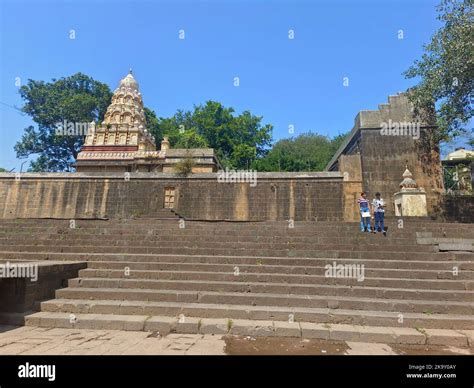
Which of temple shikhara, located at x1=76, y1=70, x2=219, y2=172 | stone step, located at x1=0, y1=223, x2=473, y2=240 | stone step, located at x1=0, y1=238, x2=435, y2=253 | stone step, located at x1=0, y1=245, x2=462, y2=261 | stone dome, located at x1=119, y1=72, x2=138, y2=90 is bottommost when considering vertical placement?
stone step, located at x1=0, y1=245, x2=462, y2=261

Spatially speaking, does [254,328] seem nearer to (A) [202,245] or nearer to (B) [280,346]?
(B) [280,346]

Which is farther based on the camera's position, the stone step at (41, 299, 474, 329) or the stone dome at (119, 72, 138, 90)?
the stone dome at (119, 72, 138, 90)

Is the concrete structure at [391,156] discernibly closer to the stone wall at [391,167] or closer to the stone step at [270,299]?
the stone wall at [391,167]

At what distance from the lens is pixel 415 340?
4.28 metres

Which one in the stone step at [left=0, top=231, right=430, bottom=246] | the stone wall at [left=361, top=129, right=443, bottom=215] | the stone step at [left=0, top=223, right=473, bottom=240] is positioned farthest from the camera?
the stone wall at [left=361, top=129, right=443, bottom=215]

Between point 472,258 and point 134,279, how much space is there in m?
7.58

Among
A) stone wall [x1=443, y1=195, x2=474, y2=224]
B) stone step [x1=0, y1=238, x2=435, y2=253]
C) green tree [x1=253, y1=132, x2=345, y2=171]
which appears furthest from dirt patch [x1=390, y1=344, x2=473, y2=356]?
green tree [x1=253, y1=132, x2=345, y2=171]

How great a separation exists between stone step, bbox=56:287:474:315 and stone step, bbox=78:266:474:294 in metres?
0.48

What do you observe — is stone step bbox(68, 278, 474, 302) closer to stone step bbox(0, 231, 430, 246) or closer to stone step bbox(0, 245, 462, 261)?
stone step bbox(0, 245, 462, 261)

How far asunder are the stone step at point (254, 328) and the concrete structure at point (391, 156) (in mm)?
10256

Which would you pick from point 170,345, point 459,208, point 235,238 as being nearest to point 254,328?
point 170,345

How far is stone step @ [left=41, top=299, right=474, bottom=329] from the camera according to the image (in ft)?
15.5

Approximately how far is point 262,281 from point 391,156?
11318 mm
